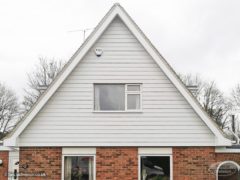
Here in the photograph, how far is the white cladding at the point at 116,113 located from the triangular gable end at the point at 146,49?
33 centimetres

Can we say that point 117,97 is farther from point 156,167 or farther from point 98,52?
point 156,167

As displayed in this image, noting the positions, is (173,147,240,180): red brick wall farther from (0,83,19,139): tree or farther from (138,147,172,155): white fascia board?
(0,83,19,139): tree

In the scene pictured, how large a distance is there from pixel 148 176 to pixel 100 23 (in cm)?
565

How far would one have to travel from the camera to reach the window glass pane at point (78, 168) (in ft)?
57.8

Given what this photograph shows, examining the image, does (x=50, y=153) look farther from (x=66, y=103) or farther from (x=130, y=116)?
(x=130, y=116)

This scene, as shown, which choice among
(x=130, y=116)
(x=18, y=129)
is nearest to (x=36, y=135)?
(x=18, y=129)

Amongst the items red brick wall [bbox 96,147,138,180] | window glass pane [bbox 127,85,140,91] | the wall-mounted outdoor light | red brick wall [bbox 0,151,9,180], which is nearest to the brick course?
red brick wall [bbox 96,147,138,180]

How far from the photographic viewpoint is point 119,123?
57.8ft

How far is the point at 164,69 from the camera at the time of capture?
17344 mm

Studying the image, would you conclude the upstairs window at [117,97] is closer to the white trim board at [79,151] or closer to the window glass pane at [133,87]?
the window glass pane at [133,87]

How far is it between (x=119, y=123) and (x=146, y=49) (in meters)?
2.77

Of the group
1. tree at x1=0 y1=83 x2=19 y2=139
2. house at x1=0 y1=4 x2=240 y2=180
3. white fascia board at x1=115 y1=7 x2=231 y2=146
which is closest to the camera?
white fascia board at x1=115 y1=7 x2=231 y2=146

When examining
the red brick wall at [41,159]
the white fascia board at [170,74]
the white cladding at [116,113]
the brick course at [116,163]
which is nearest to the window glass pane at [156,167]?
the brick course at [116,163]

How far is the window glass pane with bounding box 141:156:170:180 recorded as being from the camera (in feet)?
57.9
